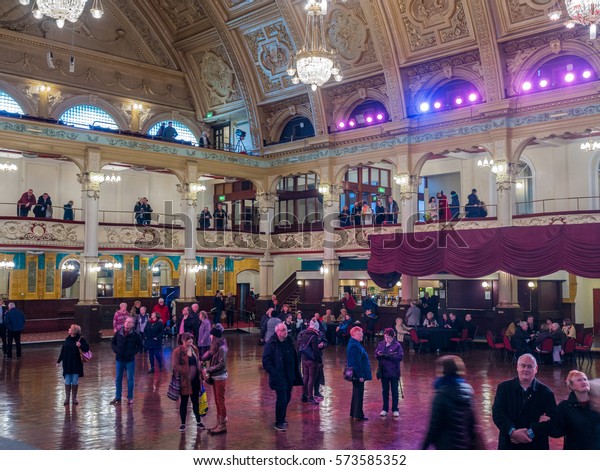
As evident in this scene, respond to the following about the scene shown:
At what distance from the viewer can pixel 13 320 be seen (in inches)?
672

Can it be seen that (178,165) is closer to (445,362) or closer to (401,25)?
(401,25)

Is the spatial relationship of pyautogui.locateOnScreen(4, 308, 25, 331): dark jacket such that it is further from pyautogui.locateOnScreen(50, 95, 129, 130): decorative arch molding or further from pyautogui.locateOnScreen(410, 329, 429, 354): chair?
pyautogui.locateOnScreen(410, 329, 429, 354): chair

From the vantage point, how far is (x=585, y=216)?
62.2 ft

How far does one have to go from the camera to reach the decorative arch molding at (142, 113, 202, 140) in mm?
27156

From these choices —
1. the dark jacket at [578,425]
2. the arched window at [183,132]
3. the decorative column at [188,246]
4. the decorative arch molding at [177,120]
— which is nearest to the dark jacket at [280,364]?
the dark jacket at [578,425]

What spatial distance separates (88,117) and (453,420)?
23.3 m

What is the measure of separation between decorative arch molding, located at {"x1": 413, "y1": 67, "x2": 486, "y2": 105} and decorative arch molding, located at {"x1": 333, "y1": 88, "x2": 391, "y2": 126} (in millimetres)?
1446

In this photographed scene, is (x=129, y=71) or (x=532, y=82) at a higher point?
(x=129, y=71)

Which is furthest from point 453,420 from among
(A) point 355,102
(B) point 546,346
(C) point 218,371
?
(A) point 355,102

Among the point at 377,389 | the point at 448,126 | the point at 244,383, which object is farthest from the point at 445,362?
the point at 448,126

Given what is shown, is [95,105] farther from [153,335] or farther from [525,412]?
[525,412]

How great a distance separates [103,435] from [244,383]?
4.85 meters

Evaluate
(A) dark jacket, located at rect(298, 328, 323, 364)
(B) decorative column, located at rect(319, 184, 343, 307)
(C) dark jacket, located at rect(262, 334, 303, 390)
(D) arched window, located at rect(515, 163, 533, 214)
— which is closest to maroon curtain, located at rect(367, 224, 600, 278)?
(B) decorative column, located at rect(319, 184, 343, 307)
